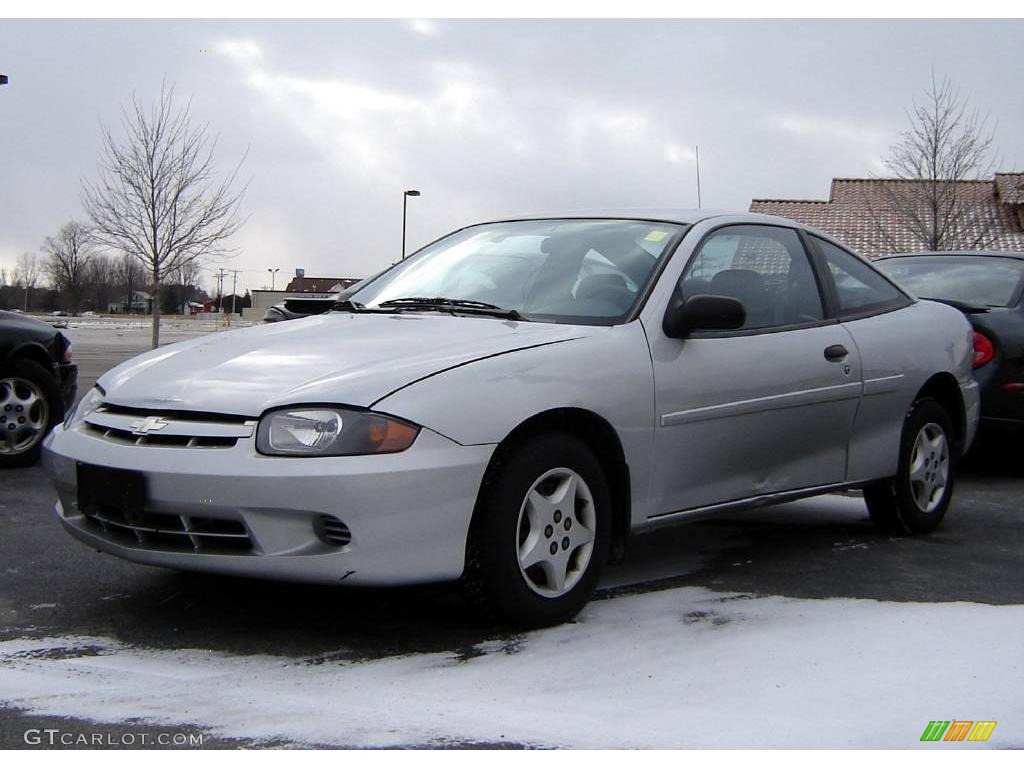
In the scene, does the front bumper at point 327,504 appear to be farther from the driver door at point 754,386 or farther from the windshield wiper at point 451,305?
the driver door at point 754,386

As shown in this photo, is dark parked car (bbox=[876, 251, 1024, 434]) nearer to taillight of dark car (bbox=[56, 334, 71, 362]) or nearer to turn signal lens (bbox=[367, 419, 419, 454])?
turn signal lens (bbox=[367, 419, 419, 454])

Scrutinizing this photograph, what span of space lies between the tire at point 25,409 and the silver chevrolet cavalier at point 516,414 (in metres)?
3.54

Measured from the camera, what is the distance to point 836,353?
555 centimetres

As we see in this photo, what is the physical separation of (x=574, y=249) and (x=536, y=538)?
142 centimetres

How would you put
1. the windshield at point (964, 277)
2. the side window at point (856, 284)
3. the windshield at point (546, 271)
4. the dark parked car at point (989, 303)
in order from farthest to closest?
the windshield at point (964, 277), the dark parked car at point (989, 303), the side window at point (856, 284), the windshield at point (546, 271)

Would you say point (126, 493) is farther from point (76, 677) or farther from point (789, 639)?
point (789, 639)

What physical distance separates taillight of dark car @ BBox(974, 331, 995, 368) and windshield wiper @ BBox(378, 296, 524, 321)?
14.2 ft

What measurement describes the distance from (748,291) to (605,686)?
7.16 feet

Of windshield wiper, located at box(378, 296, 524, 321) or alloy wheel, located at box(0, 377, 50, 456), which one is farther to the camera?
alloy wheel, located at box(0, 377, 50, 456)

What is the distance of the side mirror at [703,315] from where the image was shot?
4.73 m

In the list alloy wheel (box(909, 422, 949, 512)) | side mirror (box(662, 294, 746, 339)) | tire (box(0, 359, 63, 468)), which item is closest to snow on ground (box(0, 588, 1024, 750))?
side mirror (box(662, 294, 746, 339))

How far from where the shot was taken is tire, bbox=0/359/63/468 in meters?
8.09

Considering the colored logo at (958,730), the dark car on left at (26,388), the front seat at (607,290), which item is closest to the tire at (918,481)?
the front seat at (607,290)

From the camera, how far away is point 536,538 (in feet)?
13.8
